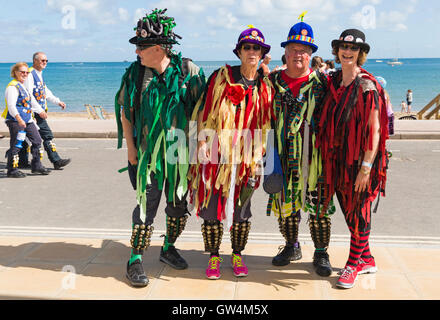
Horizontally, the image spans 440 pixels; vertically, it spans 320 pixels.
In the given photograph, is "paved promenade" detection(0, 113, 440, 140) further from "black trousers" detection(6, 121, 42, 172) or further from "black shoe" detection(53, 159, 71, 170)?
"black trousers" detection(6, 121, 42, 172)

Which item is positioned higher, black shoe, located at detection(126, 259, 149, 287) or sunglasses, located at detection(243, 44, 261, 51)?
sunglasses, located at detection(243, 44, 261, 51)

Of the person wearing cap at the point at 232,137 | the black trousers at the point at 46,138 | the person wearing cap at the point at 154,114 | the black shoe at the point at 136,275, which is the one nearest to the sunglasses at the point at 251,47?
the person wearing cap at the point at 232,137

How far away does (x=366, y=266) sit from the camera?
3.81 meters

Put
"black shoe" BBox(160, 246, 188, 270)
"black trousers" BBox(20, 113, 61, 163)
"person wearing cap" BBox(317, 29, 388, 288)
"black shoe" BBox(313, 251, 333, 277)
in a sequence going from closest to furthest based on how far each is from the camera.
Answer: "person wearing cap" BBox(317, 29, 388, 288), "black shoe" BBox(313, 251, 333, 277), "black shoe" BBox(160, 246, 188, 270), "black trousers" BBox(20, 113, 61, 163)

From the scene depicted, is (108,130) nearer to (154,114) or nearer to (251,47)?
(154,114)

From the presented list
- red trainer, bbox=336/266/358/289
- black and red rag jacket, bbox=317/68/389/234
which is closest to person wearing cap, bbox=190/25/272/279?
black and red rag jacket, bbox=317/68/389/234

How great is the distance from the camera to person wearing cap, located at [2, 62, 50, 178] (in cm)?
745

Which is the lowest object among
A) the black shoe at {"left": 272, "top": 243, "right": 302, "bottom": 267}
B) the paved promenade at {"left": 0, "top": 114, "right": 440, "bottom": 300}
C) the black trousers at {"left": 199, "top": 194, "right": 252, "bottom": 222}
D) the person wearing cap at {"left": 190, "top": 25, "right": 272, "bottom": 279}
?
the paved promenade at {"left": 0, "top": 114, "right": 440, "bottom": 300}

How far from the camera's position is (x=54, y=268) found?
3936 mm

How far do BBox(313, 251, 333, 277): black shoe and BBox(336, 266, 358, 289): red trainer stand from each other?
161mm

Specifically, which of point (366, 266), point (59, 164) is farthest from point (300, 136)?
point (59, 164)

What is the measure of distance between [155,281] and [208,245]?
19.1 inches
